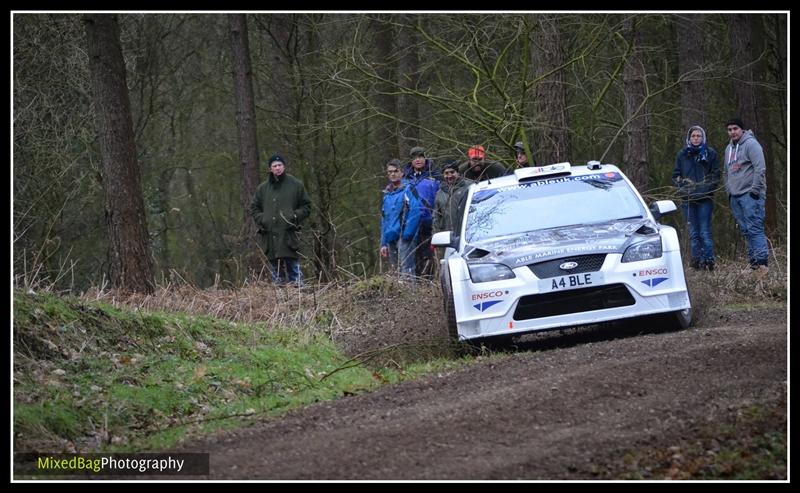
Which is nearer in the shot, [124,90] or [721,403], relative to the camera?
[721,403]

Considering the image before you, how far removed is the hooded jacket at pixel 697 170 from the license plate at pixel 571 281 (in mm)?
5838

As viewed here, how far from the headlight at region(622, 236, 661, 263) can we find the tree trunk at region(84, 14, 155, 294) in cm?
793

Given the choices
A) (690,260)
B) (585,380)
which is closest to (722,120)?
(690,260)

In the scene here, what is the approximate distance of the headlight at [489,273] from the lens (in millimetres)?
10961

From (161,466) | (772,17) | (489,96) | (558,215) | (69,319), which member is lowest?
(161,466)

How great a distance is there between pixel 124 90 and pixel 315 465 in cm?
1094

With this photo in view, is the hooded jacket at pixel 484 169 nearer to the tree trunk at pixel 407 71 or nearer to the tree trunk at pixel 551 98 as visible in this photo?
the tree trunk at pixel 551 98

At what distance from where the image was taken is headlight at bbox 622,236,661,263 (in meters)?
11.0

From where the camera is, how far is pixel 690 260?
Result: 55.7ft

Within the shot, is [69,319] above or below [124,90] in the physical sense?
below

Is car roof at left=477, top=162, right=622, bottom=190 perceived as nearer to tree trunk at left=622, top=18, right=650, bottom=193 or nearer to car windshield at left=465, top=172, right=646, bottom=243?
car windshield at left=465, top=172, right=646, bottom=243

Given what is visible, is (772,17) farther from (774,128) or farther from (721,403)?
(721,403)

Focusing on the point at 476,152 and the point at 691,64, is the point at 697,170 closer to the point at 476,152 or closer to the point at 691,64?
the point at 476,152

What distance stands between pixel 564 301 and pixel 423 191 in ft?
18.9
